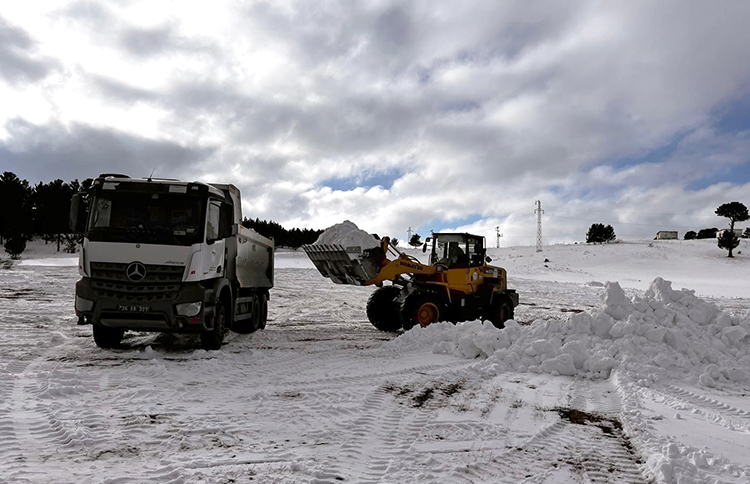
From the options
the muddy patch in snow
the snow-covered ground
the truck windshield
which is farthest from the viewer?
the truck windshield

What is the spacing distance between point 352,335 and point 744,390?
8021mm

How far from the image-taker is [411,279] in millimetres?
12938

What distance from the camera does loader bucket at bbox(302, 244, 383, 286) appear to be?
12250mm

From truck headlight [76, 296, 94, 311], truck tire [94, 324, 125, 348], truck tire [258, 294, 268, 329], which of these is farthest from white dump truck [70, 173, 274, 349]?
truck tire [258, 294, 268, 329]

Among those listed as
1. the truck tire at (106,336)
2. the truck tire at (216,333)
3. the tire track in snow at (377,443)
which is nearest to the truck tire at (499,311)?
the truck tire at (216,333)

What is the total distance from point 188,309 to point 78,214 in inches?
103

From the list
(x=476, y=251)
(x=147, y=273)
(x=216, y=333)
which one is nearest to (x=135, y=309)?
(x=147, y=273)

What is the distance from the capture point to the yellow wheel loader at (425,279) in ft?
40.2

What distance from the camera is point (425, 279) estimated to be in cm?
1284

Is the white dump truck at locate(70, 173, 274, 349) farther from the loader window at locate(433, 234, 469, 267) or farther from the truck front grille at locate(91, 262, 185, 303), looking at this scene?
the loader window at locate(433, 234, 469, 267)

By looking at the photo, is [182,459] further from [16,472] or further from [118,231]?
[118,231]

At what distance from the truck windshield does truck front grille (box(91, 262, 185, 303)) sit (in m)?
0.47

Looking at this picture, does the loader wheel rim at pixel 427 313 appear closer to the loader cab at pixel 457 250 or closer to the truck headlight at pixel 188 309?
the loader cab at pixel 457 250

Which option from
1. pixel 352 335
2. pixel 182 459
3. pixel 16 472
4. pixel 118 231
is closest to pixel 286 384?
pixel 182 459
